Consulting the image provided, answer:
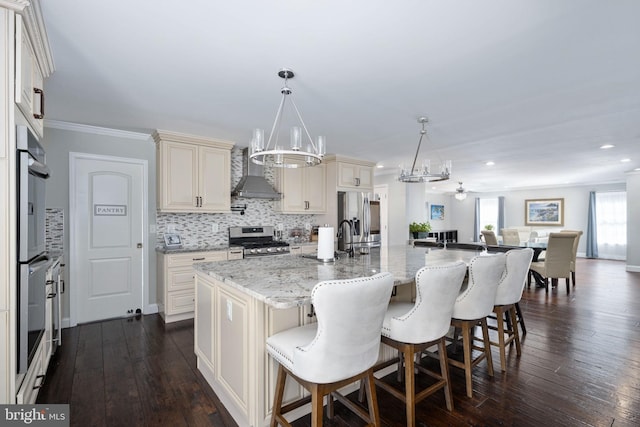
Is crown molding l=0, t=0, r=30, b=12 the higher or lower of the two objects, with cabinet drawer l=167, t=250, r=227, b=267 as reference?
higher

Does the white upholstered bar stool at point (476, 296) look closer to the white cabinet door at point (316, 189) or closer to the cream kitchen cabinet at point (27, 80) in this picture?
the cream kitchen cabinet at point (27, 80)

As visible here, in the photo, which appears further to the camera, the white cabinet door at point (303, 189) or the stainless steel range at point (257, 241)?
the white cabinet door at point (303, 189)

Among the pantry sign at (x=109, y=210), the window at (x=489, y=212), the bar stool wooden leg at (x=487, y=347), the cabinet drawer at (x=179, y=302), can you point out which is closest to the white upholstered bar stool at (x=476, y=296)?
the bar stool wooden leg at (x=487, y=347)

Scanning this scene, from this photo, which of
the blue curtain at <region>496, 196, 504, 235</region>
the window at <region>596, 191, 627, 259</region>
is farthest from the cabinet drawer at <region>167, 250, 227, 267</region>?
the window at <region>596, 191, 627, 259</region>

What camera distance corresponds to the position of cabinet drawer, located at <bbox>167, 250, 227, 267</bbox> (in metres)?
3.79

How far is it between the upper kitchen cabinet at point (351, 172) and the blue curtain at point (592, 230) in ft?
25.0

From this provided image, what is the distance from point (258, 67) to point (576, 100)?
2855mm

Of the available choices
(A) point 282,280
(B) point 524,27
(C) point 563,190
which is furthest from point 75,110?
(C) point 563,190

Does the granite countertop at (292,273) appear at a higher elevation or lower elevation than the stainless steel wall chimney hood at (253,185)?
lower

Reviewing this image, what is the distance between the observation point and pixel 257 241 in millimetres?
4961

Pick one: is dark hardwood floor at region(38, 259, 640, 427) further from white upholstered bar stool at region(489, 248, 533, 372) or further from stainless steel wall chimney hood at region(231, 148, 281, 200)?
stainless steel wall chimney hood at region(231, 148, 281, 200)

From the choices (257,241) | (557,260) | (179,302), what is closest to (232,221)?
(257,241)

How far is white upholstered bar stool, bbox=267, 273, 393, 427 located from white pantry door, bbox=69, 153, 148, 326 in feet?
11.0

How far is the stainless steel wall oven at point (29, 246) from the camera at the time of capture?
154 cm
